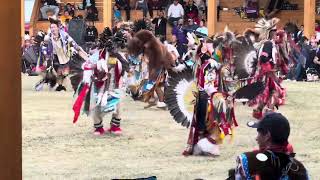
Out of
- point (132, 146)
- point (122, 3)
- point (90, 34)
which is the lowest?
point (132, 146)

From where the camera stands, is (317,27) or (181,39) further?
(317,27)

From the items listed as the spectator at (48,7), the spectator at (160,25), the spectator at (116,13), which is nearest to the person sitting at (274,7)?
the spectator at (160,25)

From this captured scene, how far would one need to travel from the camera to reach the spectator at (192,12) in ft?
80.4

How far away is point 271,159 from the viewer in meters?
3.19

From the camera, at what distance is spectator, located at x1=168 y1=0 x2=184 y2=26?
24.2 m

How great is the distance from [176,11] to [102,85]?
1535 cm

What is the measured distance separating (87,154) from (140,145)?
0.91m

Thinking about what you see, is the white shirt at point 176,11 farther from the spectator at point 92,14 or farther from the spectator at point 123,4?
the spectator at point 92,14

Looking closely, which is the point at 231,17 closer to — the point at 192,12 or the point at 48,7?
the point at 192,12

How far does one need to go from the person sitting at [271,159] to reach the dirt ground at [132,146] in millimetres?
3402

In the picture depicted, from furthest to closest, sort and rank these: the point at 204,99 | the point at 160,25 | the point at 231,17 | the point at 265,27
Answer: the point at 231,17
the point at 160,25
the point at 265,27
the point at 204,99

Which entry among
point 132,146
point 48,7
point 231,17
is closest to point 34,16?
point 48,7

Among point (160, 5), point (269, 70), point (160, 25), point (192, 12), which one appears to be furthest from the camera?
point (160, 5)

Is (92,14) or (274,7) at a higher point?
(274,7)
